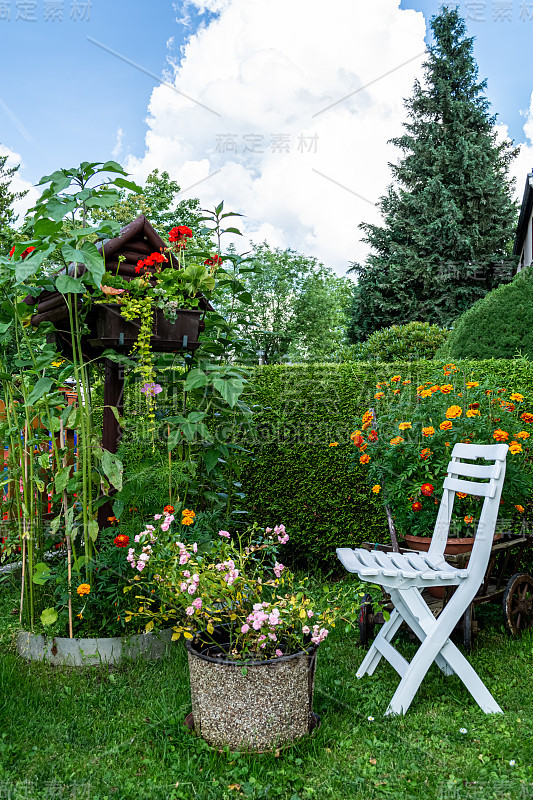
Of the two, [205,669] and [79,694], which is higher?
[205,669]

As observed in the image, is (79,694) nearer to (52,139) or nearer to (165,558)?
(165,558)

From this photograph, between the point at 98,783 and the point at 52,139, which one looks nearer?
the point at 98,783

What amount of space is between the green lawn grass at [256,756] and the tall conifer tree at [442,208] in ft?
44.6

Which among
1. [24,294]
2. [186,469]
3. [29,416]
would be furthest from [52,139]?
[186,469]

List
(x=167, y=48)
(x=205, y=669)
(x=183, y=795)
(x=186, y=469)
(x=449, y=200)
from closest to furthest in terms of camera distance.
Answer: (x=183, y=795) → (x=205, y=669) → (x=186, y=469) → (x=167, y=48) → (x=449, y=200)

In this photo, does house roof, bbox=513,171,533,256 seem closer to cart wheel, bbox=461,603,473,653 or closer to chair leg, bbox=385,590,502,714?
cart wheel, bbox=461,603,473,653

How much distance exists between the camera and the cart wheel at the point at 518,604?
3.00 meters

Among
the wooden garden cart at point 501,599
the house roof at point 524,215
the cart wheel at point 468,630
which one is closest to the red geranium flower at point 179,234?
the wooden garden cart at point 501,599

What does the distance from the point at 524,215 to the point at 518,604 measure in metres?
13.7

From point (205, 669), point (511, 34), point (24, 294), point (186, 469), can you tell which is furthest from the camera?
point (511, 34)

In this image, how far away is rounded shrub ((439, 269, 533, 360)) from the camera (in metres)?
5.20

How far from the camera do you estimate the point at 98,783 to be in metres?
1.87

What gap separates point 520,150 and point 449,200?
3012mm

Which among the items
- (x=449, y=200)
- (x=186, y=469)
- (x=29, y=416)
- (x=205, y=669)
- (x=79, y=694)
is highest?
(x=449, y=200)
